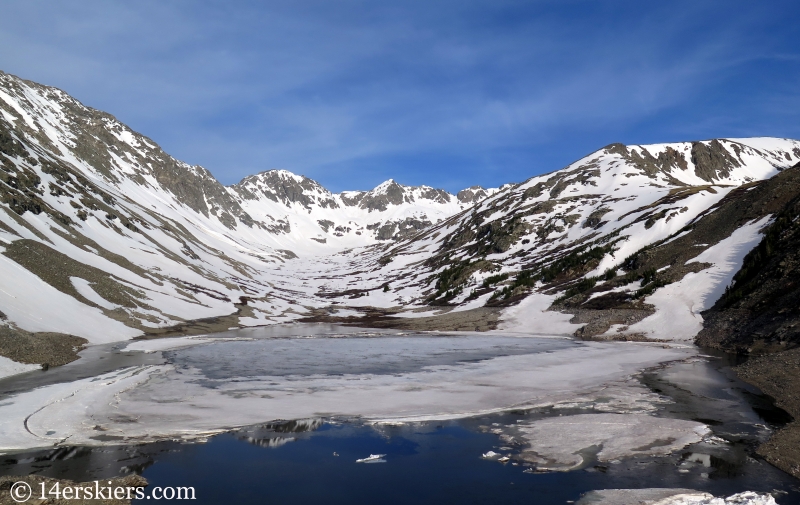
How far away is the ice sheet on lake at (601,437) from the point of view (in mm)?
14531

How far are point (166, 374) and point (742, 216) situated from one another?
227 feet

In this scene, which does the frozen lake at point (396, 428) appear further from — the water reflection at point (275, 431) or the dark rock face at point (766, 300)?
the dark rock face at point (766, 300)

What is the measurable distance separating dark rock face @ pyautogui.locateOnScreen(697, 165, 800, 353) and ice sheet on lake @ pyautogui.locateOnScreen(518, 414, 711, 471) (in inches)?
782

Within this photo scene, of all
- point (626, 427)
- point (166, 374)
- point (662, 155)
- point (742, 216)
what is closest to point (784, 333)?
point (626, 427)

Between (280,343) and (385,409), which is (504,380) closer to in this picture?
(385,409)

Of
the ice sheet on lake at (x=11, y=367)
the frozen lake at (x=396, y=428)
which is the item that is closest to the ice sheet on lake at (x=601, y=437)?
the frozen lake at (x=396, y=428)

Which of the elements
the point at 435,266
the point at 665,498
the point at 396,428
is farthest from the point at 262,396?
the point at 435,266

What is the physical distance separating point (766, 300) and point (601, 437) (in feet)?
105

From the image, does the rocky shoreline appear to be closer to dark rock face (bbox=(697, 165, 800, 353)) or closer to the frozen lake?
the frozen lake

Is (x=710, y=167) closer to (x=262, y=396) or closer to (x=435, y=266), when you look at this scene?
(x=435, y=266)

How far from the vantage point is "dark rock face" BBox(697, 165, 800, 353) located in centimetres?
3278

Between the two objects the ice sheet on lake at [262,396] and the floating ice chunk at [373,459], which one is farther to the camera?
the ice sheet on lake at [262,396]

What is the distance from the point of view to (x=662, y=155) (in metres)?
194

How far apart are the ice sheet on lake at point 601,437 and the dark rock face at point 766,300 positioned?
1987 centimetres
